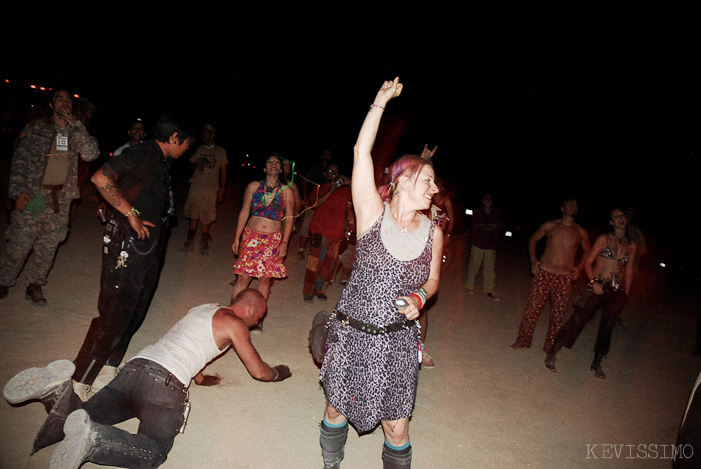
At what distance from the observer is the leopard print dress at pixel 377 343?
2.25 meters

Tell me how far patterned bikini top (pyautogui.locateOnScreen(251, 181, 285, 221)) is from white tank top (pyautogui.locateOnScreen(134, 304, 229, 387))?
6.00 feet

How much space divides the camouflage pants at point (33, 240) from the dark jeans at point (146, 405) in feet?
8.08

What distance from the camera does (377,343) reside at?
89.4 inches

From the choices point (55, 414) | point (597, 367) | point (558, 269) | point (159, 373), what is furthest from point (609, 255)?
point (55, 414)

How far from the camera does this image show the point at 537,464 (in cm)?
332

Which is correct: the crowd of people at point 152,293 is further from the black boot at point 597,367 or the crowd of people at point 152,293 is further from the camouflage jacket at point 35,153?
the black boot at point 597,367

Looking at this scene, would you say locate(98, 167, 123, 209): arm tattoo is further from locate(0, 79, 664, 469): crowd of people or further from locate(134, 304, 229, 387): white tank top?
locate(134, 304, 229, 387): white tank top

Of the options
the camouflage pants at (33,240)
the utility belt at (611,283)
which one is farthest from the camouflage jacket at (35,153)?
the utility belt at (611,283)

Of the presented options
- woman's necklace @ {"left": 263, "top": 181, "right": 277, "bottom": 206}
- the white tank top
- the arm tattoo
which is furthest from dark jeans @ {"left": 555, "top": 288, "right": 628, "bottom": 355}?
the arm tattoo

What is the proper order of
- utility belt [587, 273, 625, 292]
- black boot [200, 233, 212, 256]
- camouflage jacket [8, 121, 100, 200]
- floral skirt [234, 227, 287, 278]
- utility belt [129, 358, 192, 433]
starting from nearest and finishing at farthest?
utility belt [129, 358, 192, 433], camouflage jacket [8, 121, 100, 200], floral skirt [234, 227, 287, 278], utility belt [587, 273, 625, 292], black boot [200, 233, 212, 256]

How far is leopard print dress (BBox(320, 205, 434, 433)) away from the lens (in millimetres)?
2252

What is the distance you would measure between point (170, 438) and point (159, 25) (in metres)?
24.4

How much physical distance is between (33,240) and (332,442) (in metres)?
3.69

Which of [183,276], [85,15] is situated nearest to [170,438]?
[183,276]
